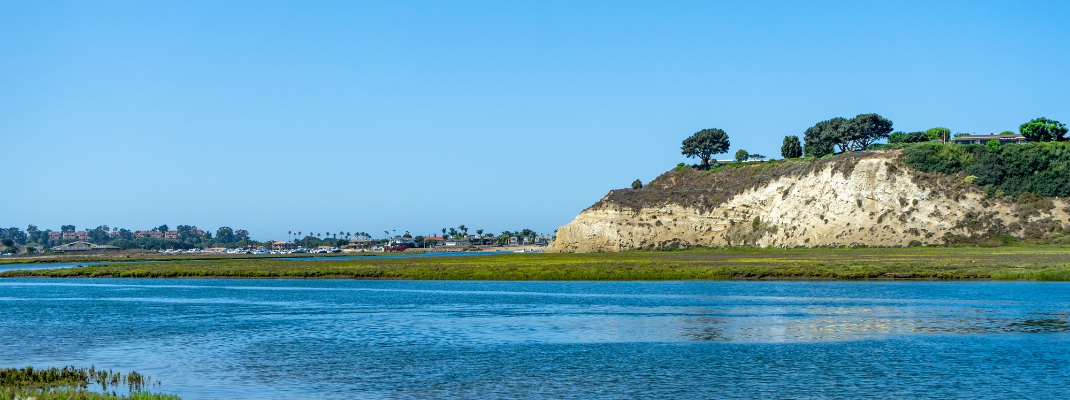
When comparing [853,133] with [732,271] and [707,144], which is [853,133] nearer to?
[707,144]

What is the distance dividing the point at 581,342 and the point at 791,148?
146 meters

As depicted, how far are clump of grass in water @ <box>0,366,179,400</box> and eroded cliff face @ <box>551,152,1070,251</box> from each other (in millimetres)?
98639

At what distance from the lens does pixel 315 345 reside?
111ft

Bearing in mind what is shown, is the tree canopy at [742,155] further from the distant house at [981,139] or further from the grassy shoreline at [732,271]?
the grassy shoreline at [732,271]

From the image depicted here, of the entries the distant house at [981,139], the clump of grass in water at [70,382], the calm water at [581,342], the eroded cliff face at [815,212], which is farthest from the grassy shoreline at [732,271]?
the distant house at [981,139]

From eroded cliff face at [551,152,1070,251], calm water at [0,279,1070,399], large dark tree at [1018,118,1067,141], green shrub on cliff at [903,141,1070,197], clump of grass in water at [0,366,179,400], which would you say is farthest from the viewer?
large dark tree at [1018,118,1067,141]

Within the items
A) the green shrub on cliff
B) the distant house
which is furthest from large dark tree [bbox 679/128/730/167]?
the green shrub on cliff

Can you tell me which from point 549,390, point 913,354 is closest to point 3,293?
point 549,390

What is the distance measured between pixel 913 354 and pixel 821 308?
15792mm

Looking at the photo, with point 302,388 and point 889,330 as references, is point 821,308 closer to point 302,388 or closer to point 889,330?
point 889,330

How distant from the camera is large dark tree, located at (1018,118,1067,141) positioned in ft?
466

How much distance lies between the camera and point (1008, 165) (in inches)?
4577

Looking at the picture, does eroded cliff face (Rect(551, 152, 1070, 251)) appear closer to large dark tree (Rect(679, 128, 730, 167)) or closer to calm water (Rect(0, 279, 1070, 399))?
large dark tree (Rect(679, 128, 730, 167))

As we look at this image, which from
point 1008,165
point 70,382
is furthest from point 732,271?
point 1008,165
